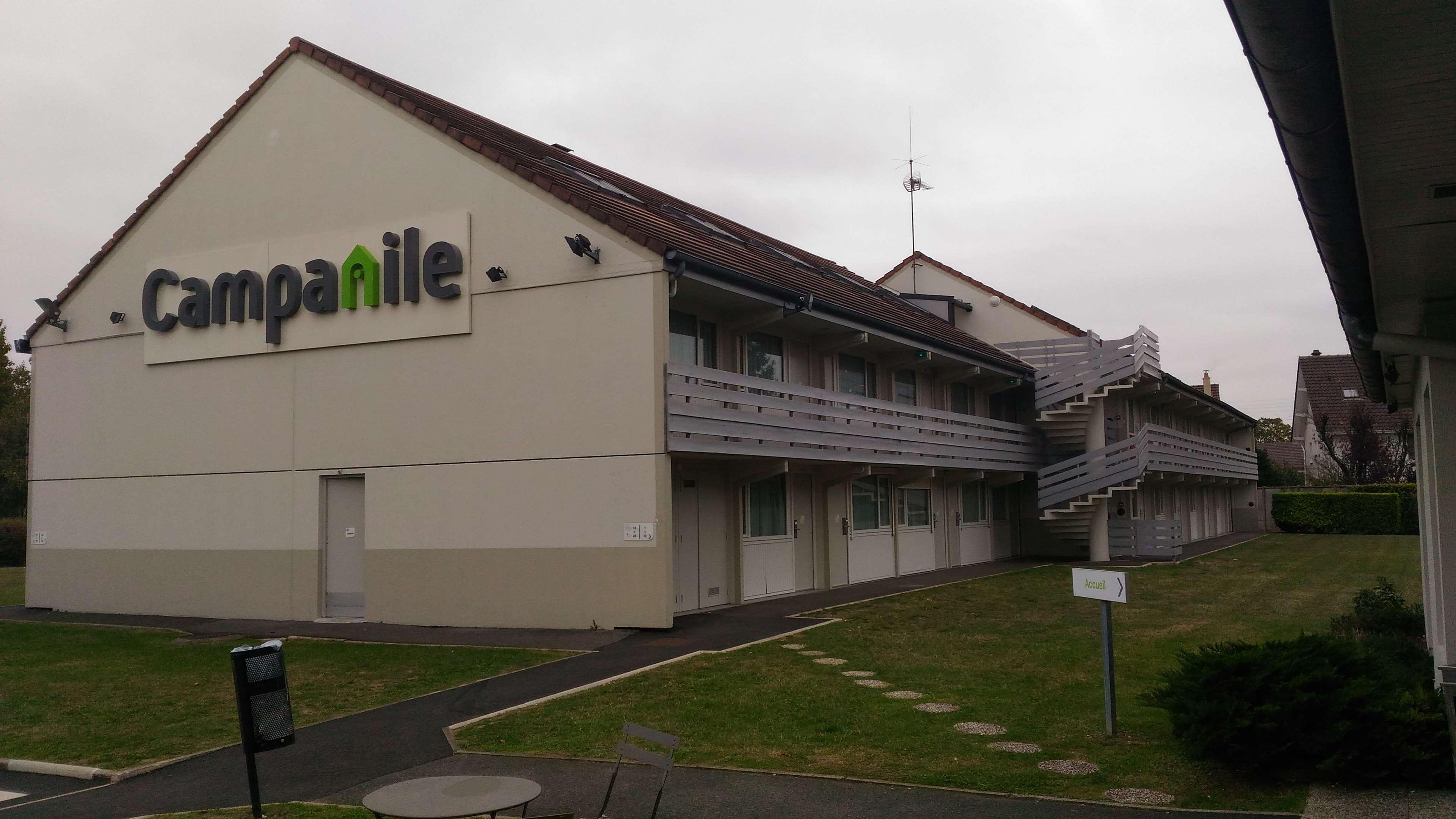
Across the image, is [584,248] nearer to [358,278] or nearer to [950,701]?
[358,278]

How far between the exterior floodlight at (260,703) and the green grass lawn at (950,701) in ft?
6.88

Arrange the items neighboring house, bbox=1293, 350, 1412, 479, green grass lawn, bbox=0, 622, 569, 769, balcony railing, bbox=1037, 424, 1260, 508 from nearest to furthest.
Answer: green grass lawn, bbox=0, 622, 569, 769
balcony railing, bbox=1037, 424, 1260, 508
neighboring house, bbox=1293, 350, 1412, 479

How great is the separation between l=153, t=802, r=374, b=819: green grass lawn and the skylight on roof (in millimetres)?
13974

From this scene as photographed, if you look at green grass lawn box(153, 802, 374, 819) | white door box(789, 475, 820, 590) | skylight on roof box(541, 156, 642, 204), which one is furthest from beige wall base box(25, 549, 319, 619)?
green grass lawn box(153, 802, 374, 819)

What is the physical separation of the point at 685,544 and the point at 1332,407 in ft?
190

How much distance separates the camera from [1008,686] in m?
10.8

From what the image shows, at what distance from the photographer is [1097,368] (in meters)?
28.1

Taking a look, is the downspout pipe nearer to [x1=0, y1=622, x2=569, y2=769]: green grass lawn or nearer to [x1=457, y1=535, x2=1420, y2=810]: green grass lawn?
[x1=457, y1=535, x2=1420, y2=810]: green grass lawn

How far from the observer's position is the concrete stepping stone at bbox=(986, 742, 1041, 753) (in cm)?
817

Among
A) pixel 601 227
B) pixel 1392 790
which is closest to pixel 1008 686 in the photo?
pixel 1392 790

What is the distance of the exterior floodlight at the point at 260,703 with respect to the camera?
6.94 metres

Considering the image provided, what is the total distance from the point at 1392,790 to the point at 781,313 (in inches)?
510

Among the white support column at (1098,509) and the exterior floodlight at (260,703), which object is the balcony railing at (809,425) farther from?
the exterior floodlight at (260,703)

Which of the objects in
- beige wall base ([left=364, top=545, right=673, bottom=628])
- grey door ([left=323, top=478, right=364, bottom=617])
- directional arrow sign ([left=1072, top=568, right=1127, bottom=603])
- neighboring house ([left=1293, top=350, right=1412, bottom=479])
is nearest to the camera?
directional arrow sign ([left=1072, top=568, right=1127, bottom=603])
